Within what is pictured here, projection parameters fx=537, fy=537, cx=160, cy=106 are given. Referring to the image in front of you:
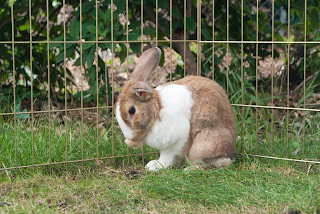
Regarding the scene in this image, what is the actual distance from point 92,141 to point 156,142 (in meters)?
0.79

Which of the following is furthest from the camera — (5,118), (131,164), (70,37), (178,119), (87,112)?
(87,112)

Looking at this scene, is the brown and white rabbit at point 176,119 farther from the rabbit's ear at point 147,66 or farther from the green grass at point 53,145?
the green grass at point 53,145

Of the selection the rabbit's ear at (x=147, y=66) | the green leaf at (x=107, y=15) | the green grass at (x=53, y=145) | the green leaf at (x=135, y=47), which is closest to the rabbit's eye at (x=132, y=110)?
the rabbit's ear at (x=147, y=66)

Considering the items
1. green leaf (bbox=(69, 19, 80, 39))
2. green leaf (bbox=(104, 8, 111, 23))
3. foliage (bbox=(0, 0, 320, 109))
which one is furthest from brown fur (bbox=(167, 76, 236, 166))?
green leaf (bbox=(69, 19, 80, 39))

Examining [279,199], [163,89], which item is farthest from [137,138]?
[279,199]

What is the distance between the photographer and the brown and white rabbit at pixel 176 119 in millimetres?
3904

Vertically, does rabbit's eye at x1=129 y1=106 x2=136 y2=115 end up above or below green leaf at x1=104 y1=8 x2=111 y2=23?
below

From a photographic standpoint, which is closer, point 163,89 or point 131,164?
point 163,89

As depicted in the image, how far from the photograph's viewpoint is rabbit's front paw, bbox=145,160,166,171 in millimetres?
4089

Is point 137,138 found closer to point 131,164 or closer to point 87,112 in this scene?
point 131,164

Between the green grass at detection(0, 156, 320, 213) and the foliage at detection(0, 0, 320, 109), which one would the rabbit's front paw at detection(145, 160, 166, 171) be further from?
the foliage at detection(0, 0, 320, 109)

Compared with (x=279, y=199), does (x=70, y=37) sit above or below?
above

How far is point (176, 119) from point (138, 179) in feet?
1.72

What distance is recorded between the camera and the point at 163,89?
408 centimetres
